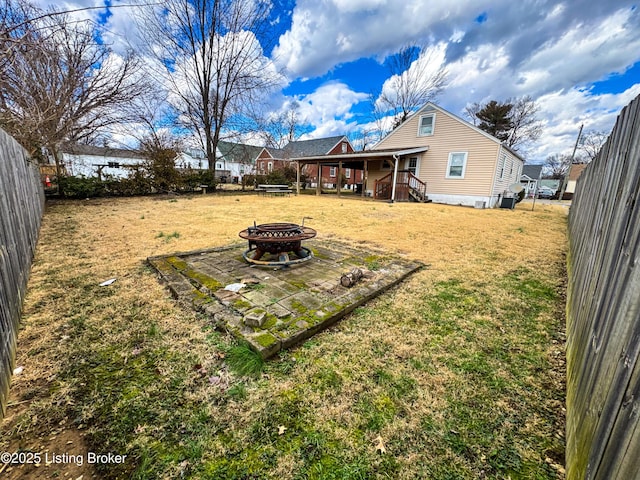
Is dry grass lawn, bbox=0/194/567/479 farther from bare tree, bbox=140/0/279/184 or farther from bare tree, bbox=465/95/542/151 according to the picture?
bare tree, bbox=465/95/542/151

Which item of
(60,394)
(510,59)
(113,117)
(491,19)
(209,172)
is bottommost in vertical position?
(60,394)

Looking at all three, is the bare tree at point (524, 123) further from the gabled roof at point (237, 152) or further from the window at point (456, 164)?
the gabled roof at point (237, 152)

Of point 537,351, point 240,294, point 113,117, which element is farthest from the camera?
point 113,117

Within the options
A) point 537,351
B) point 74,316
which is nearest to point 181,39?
point 74,316

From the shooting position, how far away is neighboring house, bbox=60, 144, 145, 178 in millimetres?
13452

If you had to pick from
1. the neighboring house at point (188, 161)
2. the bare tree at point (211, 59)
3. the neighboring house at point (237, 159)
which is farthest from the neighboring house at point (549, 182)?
the neighboring house at point (188, 161)

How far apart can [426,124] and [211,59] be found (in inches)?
607

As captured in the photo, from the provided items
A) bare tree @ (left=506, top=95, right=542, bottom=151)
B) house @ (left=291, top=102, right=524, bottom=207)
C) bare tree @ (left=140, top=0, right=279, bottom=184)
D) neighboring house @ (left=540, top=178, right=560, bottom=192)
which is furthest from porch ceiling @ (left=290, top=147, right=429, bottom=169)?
neighboring house @ (left=540, top=178, right=560, bottom=192)

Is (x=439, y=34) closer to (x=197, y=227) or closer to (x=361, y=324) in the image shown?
(x=197, y=227)

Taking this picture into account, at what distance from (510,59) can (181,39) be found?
21.5 m

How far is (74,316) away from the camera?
8.59ft

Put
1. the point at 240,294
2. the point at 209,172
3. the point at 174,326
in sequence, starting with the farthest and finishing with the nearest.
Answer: the point at 209,172
the point at 240,294
the point at 174,326

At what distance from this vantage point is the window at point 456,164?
13805 mm

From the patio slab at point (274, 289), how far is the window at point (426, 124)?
13034 millimetres
